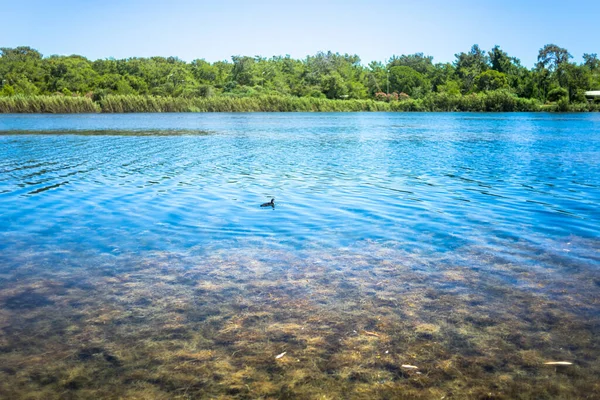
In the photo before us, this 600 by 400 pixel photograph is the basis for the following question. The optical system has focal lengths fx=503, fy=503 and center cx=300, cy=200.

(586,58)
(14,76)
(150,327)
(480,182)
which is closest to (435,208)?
(480,182)

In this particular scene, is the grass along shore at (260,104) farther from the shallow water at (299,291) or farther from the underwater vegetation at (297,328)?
the underwater vegetation at (297,328)

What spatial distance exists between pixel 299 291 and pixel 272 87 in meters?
173

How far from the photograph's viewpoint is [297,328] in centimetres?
660

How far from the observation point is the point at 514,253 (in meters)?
10.1

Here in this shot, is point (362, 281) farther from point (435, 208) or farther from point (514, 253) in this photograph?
point (435, 208)

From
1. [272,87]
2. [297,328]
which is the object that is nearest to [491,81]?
[272,87]

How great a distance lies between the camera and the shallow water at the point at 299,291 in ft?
17.8

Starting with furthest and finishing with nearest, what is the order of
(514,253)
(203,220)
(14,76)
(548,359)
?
1. (14,76)
2. (203,220)
3. (514,253)
4. (548,359)

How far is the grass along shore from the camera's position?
333ft

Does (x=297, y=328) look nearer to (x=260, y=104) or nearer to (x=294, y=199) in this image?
(x=294, y=199)

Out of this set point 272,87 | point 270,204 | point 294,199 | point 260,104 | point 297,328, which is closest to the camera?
point 297,328

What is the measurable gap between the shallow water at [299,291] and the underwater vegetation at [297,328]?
28 mm

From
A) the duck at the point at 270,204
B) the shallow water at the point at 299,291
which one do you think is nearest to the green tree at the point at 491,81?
the shallow water at the point at 299,291

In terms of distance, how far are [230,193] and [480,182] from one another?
10026 mm
